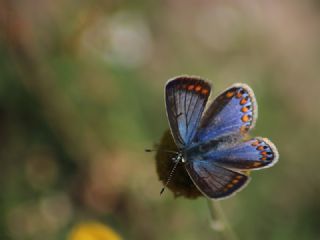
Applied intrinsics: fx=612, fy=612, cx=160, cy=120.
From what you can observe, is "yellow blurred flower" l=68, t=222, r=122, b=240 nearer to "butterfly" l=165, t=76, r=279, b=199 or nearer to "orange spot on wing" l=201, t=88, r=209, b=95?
"butterfly" l=165, t=76, r=279, b=199

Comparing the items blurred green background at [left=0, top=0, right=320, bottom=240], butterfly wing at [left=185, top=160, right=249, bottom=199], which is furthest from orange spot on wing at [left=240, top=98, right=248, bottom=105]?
blurred green background at [left=0, top=0, right=320, bottom=240]

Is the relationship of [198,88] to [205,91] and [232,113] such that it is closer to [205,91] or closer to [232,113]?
[205,91]

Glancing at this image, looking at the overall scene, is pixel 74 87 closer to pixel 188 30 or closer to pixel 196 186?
pixel 188 30

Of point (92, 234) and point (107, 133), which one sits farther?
point (107, 133)

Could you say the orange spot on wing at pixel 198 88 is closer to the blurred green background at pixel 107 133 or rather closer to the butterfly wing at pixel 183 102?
the butterfly wing at pixel 183 102

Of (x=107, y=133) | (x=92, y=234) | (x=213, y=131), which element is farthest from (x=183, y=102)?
(x=107, y=133)

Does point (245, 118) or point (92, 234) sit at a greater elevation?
point (245, 118)
